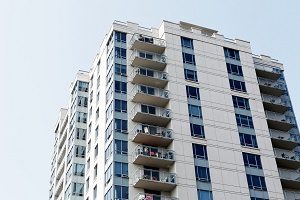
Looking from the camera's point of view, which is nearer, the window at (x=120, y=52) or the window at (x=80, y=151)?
the window at (x=120, y=52)

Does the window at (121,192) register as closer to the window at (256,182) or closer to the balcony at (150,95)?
the balcony at (150,95)

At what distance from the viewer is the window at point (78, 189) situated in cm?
7131

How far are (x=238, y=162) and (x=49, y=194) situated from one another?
3667 cm

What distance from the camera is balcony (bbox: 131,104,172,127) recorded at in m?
63.5

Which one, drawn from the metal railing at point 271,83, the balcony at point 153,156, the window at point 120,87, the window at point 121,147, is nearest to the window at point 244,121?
the metal railing at point 271,83

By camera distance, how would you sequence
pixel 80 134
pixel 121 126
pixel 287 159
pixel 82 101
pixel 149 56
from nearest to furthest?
pixel 121 126 → pixel 287 159 → pixel 149 56 → pixel 80 134 → pixel 82 101

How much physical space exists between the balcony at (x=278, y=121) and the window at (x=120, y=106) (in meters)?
20.0

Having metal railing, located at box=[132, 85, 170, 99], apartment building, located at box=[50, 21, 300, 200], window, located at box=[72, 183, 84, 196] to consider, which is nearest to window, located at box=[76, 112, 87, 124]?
apartment building, located at box=[50, 21, 300, 200]

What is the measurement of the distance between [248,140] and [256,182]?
581 cm


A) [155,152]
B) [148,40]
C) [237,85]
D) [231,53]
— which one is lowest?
[155,152]

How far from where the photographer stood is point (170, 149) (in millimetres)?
62250

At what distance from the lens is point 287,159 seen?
69125 millimetres

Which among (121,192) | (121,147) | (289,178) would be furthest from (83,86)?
(289,178)

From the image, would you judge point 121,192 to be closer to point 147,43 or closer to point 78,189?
point 78,189
